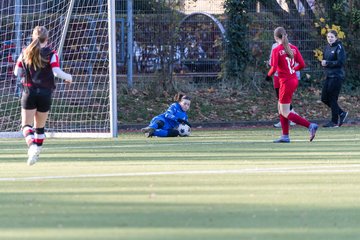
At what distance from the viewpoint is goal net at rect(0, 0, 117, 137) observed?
21438mm

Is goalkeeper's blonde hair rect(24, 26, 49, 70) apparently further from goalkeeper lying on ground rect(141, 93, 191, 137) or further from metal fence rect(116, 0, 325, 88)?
metal fence rect(116, 0, 325, 88)

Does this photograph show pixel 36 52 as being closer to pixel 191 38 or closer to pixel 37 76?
pixel 37 76

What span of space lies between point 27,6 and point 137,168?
1001 cm

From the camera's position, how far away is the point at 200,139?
18.4 meters

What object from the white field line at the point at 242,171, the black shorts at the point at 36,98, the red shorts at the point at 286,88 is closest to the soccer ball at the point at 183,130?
the red shorts at the point at 286,88

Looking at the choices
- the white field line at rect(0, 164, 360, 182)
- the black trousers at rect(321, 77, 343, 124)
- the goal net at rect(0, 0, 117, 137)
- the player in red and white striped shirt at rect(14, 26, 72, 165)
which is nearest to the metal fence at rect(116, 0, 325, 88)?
the goal net at rect(0, 0, 117, 137)

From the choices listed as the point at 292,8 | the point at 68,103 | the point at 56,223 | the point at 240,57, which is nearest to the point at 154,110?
the point at 68,103

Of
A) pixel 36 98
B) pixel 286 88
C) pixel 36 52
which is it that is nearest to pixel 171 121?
pixel 286 88

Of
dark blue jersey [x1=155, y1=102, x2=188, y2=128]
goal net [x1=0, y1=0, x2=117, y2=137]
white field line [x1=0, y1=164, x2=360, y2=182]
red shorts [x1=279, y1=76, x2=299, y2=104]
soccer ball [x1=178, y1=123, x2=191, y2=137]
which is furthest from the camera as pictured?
goal net [x1=0, y1=0, x2=117, y2=137]

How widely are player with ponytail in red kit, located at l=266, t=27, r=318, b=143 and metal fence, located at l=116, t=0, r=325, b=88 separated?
8.67m

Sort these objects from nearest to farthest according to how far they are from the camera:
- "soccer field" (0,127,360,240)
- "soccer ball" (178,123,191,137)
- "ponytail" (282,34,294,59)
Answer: "soccer field" (0,127,360,240), "ponytail" (282,34,294,59), "soccer ball" (178,123,191,137)

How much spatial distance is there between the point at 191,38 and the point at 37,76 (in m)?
13.6

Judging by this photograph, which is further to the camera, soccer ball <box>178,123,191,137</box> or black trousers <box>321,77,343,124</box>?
black trousers <box>321,77,343,124</box>

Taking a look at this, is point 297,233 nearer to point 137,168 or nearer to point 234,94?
point 137,168
